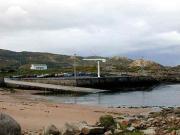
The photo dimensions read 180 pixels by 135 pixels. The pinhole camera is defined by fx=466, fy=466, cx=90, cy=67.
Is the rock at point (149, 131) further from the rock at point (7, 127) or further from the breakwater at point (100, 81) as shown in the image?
the breakwater at point (100, 81)

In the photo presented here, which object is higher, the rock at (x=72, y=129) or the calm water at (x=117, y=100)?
the rock at (x=72, y=129)

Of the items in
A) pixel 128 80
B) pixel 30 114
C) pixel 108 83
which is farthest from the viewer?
pixel 128 80

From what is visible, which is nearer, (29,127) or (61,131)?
(61,131)

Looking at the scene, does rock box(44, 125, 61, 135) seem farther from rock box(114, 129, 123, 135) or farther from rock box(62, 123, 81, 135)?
rock box(114, 129, 123, 135)

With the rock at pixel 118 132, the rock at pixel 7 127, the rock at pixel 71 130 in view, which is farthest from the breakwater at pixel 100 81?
the rock at pixel 7 127

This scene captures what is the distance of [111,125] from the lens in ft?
75.2

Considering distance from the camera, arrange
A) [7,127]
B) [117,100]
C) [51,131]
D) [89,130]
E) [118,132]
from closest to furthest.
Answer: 1. [7,127]
2. [89,130]
3. [51,131]
4. [118,132]
5. [117,100]

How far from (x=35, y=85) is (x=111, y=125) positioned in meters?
62.3

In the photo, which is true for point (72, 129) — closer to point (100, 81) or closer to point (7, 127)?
point (7, 127)

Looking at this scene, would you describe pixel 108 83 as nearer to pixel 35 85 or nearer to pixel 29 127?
pixel 35 85

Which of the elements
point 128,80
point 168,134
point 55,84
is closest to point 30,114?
point 168,134

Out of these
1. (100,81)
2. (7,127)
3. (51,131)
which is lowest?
(51,131)

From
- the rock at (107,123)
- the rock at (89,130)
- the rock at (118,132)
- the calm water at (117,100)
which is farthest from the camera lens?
the calm water at (117,100)

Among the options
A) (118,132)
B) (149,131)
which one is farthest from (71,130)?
(149,131)
